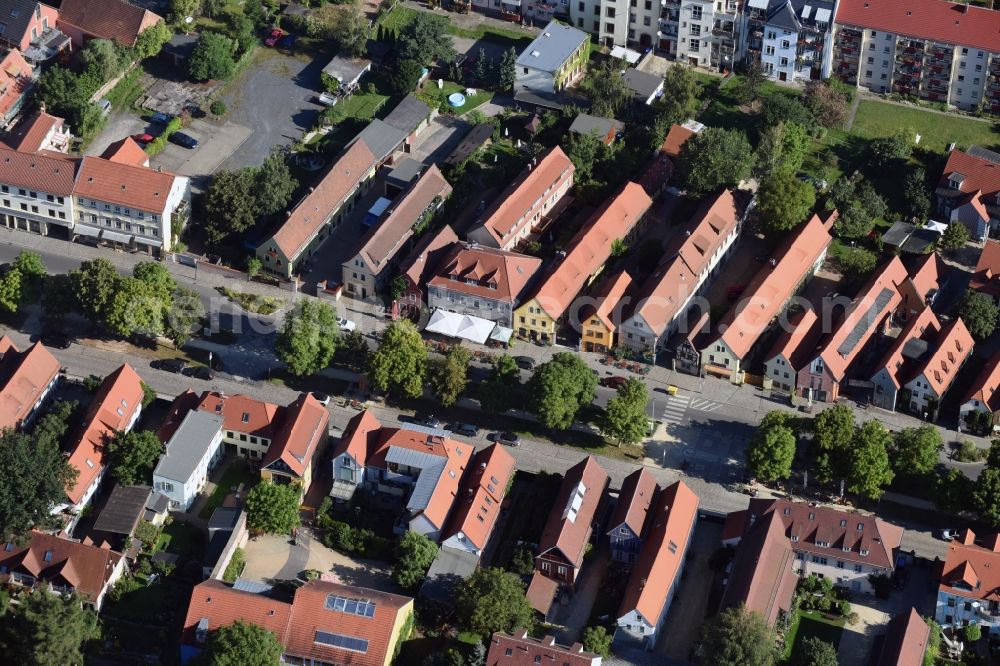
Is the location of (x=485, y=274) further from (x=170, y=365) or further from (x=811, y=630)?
(x=811, y=630)

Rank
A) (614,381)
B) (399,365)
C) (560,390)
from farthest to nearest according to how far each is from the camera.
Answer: (614,381), (399,365), (560,390)

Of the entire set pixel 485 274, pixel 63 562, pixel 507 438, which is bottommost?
pixel 507 438

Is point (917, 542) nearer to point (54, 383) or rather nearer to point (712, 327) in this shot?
point (712, 327)

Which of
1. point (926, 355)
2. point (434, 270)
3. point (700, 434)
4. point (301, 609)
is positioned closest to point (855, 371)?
point (926, 355)

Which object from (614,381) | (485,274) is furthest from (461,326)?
(614,381)

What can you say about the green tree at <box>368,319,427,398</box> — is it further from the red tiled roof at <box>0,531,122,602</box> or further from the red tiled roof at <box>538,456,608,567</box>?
the red tiled roof at <box>0,531,122,602</box>

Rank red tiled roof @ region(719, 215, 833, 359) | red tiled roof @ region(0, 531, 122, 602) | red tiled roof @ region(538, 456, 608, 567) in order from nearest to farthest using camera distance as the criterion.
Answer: red tiled roof @ region(0, 531, 122, 602), red tiled roof @ region(538, 456, 608, 567), red tiled roof @ region(719, 215, 833, 359)

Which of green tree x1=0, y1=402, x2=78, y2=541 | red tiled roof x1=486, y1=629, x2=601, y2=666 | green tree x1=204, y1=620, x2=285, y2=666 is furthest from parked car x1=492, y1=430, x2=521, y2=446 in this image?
green tree x1=0, y1=402, x2=78, y2=541
